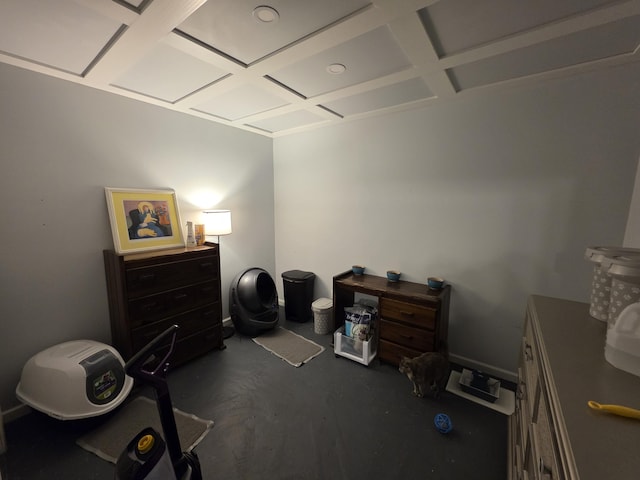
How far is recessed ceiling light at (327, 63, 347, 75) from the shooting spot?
170 centimetres

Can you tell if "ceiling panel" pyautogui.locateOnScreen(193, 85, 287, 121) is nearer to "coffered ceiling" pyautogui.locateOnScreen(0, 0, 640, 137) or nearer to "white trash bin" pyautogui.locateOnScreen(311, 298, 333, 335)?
"coffered ceiling" pyautogui.locateOnScreen(0, 0, 640, 137)

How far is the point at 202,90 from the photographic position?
2109 mm

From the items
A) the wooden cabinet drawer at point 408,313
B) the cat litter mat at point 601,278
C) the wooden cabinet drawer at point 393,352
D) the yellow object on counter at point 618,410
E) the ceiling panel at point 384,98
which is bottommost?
the wooden cabinet drawer at point 393,352

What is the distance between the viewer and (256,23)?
1318 mm

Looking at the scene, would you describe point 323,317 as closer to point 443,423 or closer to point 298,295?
point 298,295

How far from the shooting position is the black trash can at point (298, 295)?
3.21 m

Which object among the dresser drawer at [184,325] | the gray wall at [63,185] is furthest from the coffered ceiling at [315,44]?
the dresser drawer at [184,325]

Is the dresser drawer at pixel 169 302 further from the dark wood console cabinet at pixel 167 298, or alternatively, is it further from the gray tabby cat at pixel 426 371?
the gray tabby cat at pixel 426 371

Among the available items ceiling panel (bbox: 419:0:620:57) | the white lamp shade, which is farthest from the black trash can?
ceiling panel (bbox: 419:0:620:57)

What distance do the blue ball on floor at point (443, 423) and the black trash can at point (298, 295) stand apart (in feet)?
5.97

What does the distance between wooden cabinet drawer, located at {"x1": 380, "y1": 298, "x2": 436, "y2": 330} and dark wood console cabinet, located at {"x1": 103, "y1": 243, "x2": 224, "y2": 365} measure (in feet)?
5.39

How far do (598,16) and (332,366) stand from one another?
2791 mm

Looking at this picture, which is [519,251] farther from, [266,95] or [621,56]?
[266,95]

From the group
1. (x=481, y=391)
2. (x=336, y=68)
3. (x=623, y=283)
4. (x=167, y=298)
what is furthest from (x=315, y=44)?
(x=481, y=391)
